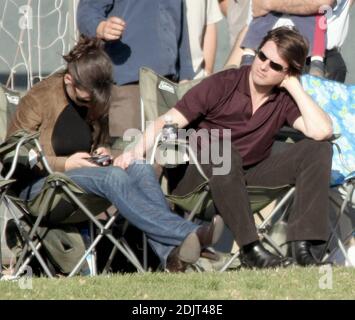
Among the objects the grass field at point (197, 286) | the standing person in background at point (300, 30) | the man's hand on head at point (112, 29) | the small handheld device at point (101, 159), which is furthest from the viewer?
the standing person in background at point (300, 30)

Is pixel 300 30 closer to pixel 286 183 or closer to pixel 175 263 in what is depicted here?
pixel 286 183

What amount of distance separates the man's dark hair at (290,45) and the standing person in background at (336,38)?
2.32 ft

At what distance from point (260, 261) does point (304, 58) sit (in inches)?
48.5

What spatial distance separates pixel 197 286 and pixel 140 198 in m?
0.88

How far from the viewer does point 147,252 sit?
25.1 ft

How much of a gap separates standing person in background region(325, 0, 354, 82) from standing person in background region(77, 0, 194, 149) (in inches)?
36.3

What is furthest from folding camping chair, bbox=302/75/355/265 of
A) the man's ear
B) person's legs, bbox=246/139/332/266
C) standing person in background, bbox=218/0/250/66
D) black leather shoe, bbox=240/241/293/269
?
the man's ear

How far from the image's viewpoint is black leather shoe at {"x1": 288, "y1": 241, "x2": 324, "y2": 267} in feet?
23.4

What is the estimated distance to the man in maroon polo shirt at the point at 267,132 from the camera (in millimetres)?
7137

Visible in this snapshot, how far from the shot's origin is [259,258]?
7.02 meters

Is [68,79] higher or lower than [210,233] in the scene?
higher

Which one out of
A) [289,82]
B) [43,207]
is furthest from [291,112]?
[43,207]

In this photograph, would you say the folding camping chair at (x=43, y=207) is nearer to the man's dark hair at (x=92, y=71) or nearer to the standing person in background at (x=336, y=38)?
the man's dark hair at (x=92, y=71)

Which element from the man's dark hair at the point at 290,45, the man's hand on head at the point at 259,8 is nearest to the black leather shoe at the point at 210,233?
the man's dark hair at the point at 290,45
